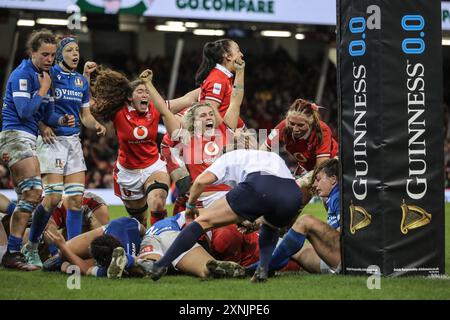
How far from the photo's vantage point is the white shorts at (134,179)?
29.9 ft

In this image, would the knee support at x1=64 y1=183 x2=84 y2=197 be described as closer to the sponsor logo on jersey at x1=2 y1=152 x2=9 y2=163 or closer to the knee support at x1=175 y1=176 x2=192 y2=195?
the sponsor logo on jersey at x1=2 y1=152 x2=9 y2=163

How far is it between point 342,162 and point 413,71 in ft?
3.21

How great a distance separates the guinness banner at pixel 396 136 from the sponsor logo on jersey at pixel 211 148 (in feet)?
5.89

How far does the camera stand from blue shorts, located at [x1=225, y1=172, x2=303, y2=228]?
638 cm

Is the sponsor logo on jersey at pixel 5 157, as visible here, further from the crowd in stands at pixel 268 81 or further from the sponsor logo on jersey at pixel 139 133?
the crowd in stands at pixel 268 81

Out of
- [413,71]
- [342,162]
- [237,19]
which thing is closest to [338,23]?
[413,71]

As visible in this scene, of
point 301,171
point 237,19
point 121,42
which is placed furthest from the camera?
point 121,42

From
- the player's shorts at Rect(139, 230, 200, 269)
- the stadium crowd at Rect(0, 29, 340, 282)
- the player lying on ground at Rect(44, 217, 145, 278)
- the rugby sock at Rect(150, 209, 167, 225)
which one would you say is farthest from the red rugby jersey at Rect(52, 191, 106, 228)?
the player's shorts at Rect(139, 230, 200, 269)

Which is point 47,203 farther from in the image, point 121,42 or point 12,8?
point 121,42

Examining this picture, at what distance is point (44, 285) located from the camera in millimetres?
6555

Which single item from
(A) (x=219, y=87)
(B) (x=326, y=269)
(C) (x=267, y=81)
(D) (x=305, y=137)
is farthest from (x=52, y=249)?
(C) (x=267, y=81)

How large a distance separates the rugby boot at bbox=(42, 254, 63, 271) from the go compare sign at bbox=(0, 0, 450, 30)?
13.3 m

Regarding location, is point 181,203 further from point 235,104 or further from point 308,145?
point 308,145

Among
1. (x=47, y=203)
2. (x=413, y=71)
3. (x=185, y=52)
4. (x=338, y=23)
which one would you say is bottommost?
(x=47, y=203)
